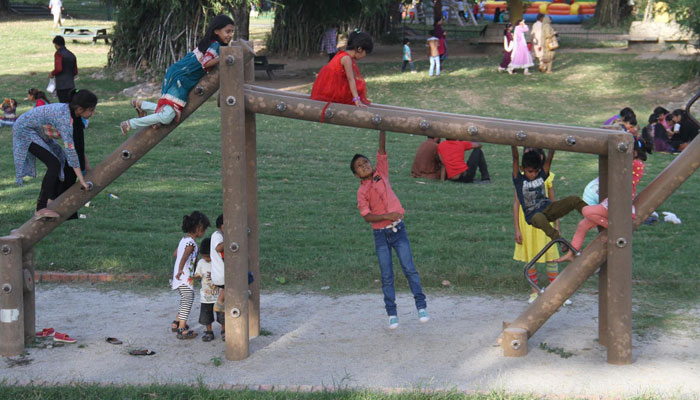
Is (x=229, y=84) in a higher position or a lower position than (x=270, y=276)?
higher

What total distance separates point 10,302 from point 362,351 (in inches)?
119

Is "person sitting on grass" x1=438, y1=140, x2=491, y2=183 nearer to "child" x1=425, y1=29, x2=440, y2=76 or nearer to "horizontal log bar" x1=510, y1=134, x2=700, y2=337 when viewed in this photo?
"horizontal log bar" x1=510, y1=134, x2=700, y2=337

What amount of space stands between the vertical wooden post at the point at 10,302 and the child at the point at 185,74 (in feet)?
4.87

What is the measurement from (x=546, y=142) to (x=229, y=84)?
2646mm

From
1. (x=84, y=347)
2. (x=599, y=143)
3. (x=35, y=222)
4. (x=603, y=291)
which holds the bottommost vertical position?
(x=84, y=347)

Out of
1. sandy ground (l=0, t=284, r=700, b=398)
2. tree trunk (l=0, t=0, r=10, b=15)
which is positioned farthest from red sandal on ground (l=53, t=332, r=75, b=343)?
tree trunk (l=0, t=0, r=10, b=15)

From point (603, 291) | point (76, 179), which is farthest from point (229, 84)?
point (603, 291)

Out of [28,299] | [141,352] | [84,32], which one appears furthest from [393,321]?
[84,32]

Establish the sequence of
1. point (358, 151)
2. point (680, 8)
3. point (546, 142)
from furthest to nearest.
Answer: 1. point (680, 8)
2. point (358, 151)
3. point (546, 142)

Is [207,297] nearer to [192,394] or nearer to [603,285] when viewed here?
[192,394]

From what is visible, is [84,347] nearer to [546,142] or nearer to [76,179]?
[76,179]

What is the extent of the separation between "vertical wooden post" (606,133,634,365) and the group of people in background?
1915 centimetres

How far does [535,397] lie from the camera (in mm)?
5906

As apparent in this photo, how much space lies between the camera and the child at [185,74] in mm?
7023
